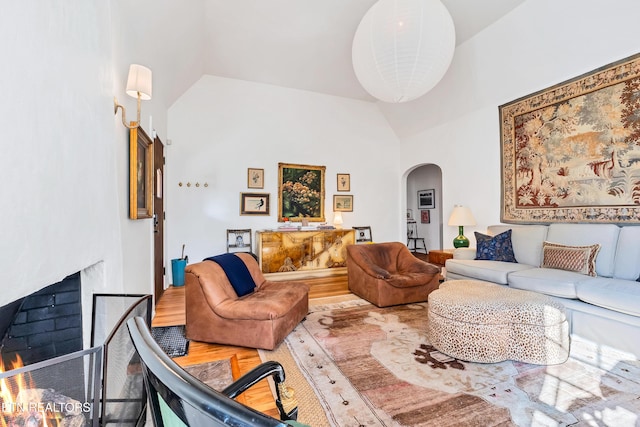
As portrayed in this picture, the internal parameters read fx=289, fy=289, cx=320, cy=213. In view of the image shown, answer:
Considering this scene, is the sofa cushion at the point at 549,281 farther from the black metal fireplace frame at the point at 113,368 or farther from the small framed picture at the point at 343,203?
the small framed picture at the point at 343,203

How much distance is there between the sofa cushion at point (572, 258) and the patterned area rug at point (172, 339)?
12.4 ft

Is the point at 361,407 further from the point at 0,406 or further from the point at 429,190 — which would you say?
the point at 429,190

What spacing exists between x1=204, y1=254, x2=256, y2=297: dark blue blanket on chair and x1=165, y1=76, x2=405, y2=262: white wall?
2.38 meters

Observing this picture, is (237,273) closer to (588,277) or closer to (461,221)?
(588,277)

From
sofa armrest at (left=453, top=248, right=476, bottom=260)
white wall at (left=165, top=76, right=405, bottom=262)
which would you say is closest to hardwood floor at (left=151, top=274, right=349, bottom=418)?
white wall at (left=165, top=76, right=405, bottom=262)

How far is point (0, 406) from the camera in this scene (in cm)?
74

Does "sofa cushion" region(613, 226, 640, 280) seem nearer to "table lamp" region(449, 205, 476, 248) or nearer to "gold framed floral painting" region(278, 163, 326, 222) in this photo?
"table lamp" region(449, 205, 476, 248)

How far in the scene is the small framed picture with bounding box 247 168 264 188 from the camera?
5.36 meters

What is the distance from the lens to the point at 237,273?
2852mm

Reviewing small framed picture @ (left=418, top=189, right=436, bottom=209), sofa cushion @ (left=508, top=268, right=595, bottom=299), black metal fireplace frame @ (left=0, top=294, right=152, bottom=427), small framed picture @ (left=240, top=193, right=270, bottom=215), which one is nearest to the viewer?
black metal fireplace frame @ (left=0, top=294, right=152, bottom=427)

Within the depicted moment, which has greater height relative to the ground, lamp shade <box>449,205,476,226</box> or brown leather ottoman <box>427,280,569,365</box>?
lamp shade <box>449,205,476,226</box>

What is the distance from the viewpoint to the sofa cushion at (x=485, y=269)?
3268mm

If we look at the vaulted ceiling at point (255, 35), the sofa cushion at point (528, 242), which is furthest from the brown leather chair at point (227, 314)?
the sofa cushion at point (528, 242)

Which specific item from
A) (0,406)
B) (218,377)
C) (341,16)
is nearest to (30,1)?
(0,406)
